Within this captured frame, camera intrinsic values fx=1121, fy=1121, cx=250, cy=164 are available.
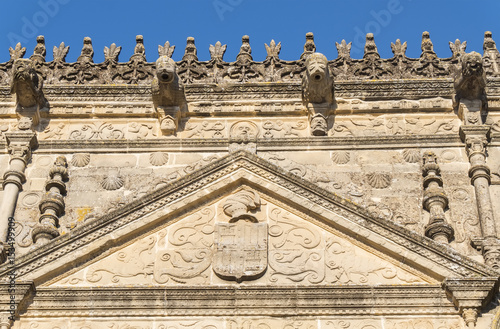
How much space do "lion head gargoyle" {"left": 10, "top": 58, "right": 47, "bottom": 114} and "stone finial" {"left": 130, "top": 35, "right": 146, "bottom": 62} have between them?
5.30ft

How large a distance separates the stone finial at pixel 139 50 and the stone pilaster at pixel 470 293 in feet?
22.3

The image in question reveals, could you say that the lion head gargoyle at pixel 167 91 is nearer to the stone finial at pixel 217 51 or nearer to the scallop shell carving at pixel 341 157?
the stone finial at pixel 217 51

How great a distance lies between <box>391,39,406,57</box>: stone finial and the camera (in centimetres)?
1752

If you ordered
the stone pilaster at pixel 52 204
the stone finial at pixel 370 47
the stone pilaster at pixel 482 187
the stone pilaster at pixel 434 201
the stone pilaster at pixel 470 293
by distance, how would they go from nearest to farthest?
the stone pilaster at pixel 470 293
the stone pilaster at pixel 482 187
the stone pilaster at pixel 434 201
the stone pilaster at pixel 52 204
the stone finial at pixel 370 47

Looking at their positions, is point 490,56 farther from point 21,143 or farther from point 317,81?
point 21,143

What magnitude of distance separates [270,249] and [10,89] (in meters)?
5.33

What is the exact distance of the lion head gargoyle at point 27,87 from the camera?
53.6 ft

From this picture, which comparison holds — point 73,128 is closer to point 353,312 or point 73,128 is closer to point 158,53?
point 158,53

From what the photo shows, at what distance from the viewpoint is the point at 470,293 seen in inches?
516

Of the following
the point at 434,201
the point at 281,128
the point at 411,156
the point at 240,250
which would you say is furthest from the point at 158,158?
the point at 434,201

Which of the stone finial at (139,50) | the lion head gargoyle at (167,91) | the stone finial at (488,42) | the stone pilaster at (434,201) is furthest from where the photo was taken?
the stone finial at (488,42)

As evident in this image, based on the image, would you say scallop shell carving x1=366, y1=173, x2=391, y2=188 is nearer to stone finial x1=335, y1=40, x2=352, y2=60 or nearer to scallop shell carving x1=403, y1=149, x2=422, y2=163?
scallop shell carving x1=403, y1=149, x2=422, y2=163

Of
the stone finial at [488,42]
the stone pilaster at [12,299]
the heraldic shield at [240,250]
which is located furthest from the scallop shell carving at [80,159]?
the stone finial at [488,42]

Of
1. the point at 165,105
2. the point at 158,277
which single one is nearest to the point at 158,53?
the point at 165,105
